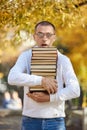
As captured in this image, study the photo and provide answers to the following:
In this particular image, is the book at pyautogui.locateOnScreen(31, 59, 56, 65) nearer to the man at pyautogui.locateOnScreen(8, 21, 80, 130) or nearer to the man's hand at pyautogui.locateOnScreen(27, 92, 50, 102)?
the man at pyautogui.locateOnScreen(8, 21, 80, 130)

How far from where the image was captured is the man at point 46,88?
2686mm

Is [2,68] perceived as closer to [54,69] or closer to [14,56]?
[14,56]

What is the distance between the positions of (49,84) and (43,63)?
15cm

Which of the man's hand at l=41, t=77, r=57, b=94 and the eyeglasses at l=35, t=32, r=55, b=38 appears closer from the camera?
the man's hand at l=41, t=77, r=57, b=94

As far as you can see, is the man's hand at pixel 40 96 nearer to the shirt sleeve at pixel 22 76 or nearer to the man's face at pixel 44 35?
the shirt sleeve at pixel 22 76

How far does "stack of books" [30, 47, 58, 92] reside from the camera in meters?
2.71

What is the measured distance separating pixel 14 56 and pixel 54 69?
20208 mm

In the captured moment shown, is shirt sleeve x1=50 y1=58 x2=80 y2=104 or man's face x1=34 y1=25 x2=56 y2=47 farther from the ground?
man's face x1=34 y1=25 x2=56 y2=47

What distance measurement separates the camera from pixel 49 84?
265 cm

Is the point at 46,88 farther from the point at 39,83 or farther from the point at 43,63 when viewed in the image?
the point at 43,63

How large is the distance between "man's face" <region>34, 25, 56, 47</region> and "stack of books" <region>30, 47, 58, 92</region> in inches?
2.3

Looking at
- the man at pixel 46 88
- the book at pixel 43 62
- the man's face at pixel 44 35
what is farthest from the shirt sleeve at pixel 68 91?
the man's face at pixel 44 35

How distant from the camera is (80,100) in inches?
767

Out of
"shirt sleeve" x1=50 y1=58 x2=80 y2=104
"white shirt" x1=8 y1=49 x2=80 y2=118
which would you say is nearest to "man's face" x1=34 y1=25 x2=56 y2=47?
"white shirt" x1=8 y1=49 x2=80 y2=118
